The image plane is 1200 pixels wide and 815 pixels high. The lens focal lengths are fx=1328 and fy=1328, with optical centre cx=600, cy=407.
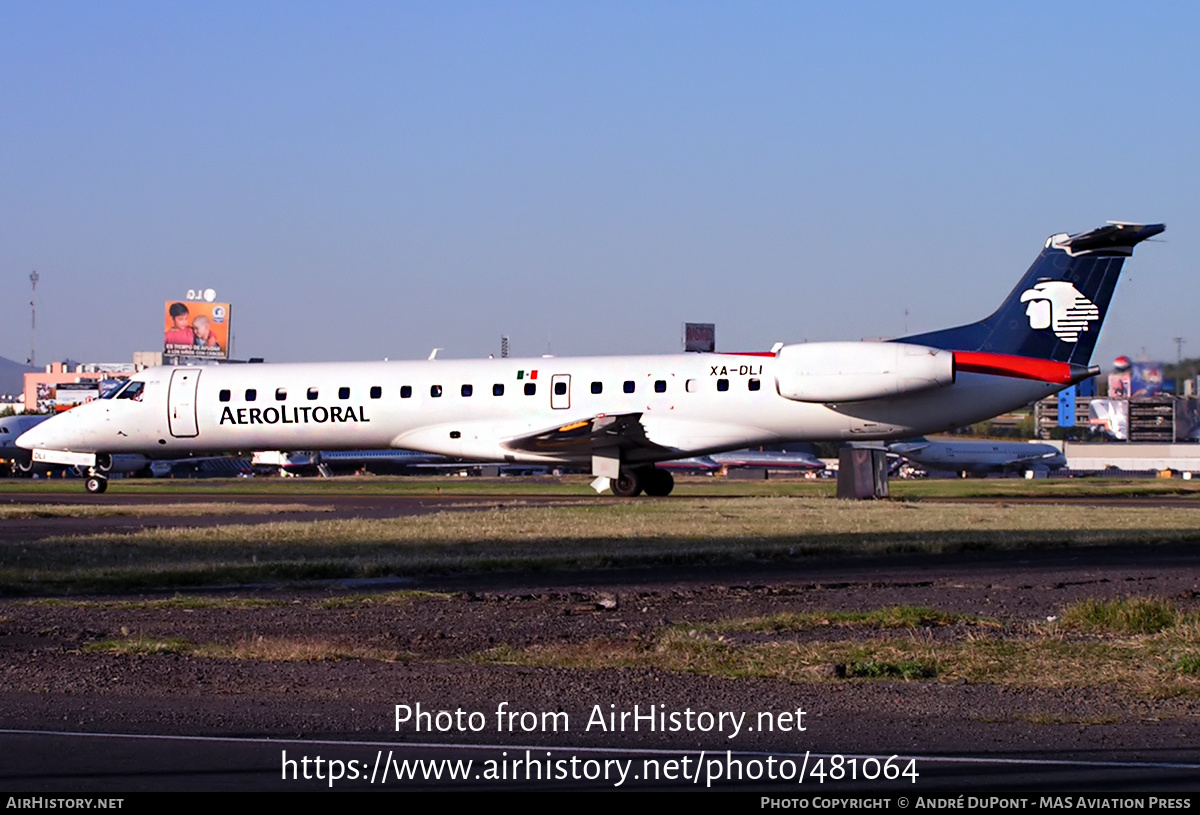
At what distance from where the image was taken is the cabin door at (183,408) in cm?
3225

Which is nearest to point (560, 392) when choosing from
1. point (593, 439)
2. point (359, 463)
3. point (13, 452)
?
point (593, 439)

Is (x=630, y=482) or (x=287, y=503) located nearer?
(x=287, y=503)

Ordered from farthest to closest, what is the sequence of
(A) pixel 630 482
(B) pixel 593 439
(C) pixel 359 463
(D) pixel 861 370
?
(C) pixel 359 463 < (A) pixel 630 482 < (B) pixel 593 439 < (D) pixel 861 370

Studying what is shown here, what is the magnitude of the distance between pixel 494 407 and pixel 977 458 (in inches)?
1825

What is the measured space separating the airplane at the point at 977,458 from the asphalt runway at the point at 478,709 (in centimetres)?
5828

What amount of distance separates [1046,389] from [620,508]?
991 centimetres

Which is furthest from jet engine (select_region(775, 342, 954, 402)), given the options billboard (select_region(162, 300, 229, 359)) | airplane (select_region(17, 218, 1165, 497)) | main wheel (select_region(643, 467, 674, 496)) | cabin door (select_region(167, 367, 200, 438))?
billboard (select_region(162, 300, 229, 359))

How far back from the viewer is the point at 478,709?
24.2ft

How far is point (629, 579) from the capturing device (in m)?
14.5

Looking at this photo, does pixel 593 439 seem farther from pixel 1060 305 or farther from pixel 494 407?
pixel 1060 305

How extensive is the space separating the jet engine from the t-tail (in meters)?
0.94

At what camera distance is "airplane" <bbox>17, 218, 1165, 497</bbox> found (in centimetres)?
2823

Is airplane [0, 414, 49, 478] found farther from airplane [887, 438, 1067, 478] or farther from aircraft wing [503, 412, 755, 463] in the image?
airplane [887, 438, 1067, 478]

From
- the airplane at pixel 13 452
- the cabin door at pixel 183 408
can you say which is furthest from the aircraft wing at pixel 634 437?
the airplane at pixel 13 452
